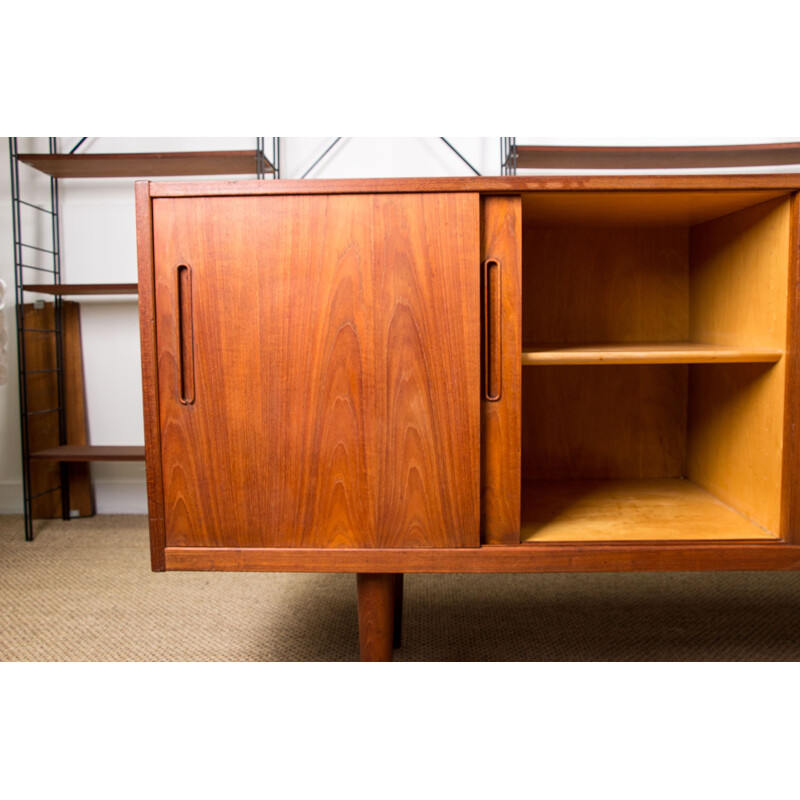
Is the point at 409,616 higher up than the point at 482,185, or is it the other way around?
the point at 482,185

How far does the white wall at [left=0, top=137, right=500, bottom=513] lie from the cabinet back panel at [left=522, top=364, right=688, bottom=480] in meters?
0.94

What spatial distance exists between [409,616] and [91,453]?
1.17 m

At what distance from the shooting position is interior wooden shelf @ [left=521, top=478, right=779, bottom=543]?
93cm

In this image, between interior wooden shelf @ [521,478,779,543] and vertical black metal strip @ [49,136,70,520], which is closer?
interior wooden shelf @ [521,478,779,543]

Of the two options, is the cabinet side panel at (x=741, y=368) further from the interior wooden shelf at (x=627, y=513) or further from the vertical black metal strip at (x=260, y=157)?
the vertical black metal strip at (x=260, y=157)

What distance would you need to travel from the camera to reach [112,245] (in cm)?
207

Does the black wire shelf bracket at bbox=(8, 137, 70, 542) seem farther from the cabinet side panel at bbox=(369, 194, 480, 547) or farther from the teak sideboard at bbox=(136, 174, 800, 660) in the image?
the cabinet side panel at bbox=(369, 194, 480, 547)

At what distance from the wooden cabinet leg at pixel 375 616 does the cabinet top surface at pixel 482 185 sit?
53 centimetres

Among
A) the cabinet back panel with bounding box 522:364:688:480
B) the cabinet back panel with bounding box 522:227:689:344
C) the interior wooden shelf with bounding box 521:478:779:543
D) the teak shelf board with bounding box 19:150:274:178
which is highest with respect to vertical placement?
the teak shelf board with bounding box 19:150:274:178

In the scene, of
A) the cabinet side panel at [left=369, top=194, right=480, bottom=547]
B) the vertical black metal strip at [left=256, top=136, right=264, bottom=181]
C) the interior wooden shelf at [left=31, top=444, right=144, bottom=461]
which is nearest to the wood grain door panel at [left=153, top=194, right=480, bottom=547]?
the cabinet side panel at [left=369, top=194, right=480, bottom=547]

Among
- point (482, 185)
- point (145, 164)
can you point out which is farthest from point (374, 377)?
point (145, 164)

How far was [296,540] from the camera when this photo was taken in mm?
884

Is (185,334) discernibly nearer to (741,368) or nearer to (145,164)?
(741,368)

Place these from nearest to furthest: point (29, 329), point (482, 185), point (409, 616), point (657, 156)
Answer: point (482, 185) → point (409, 616) → point (657, 156) → point (29, 329)
